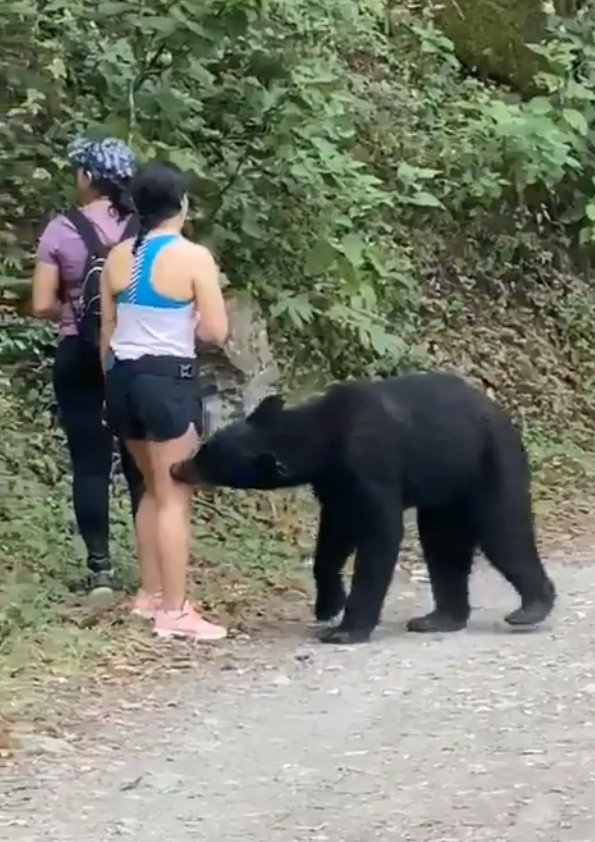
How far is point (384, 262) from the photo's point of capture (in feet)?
40.8

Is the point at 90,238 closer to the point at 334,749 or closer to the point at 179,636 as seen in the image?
the point at 179,636

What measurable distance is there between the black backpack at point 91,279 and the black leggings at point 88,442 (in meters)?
0.08

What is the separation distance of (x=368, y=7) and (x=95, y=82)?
264 centimetres

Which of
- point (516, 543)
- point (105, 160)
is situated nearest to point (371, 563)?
point (516, 543)

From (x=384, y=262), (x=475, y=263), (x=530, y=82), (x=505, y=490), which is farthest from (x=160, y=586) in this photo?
(x=530, y=82)

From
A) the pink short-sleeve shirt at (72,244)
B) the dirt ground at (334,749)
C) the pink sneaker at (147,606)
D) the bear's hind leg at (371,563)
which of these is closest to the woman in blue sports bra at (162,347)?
the pink sneaker at (147,606)

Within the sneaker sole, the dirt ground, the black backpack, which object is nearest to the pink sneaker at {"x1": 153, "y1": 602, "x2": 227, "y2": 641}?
the sneaker sole

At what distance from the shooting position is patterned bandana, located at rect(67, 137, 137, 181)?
26.0 ft

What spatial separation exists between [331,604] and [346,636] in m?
0.39

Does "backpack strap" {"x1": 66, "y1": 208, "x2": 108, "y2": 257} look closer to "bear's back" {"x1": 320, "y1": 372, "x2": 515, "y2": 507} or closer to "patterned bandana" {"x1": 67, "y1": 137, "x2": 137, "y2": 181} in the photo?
"patterned bandana" {"x1": 67, "y1": 137, "x2": 137, "y2": 181}

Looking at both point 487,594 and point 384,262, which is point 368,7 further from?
point 487,594

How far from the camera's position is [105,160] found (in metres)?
7.93

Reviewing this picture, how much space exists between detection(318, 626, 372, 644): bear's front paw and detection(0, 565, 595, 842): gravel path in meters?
0.07

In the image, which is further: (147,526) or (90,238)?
(90,238)
